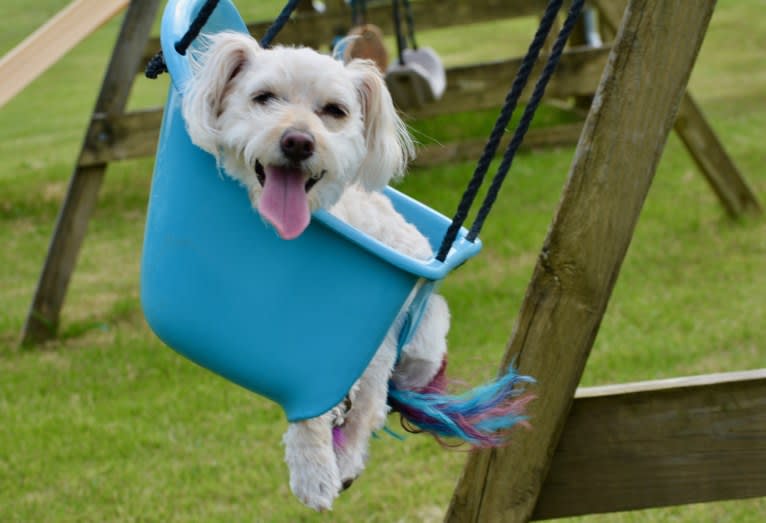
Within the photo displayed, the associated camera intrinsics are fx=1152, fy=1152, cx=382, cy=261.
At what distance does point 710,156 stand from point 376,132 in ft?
17.3

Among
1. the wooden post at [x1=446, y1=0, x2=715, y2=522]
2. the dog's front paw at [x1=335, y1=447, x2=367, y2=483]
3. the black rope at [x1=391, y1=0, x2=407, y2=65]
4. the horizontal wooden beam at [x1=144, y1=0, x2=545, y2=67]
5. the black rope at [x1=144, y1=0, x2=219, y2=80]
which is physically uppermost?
the black rope at [x1=144, y1=0, x2=219, y2=80]

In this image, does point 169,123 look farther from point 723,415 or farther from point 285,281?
point 723,415

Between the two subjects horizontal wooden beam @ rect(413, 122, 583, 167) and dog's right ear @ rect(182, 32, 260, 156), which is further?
horizontal wooden beam @ rect(413, 122, 583, 167)

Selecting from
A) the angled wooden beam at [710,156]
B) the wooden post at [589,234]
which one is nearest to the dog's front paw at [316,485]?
the wooden post at [589,234]

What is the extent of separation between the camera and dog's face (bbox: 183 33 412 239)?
7.57 ft

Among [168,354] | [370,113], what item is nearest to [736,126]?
[168,354]

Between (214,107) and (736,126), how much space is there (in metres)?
8.87

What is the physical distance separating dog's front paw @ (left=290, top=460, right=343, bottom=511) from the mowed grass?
574 millimetres

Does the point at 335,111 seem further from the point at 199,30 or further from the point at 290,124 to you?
the point at 199,30

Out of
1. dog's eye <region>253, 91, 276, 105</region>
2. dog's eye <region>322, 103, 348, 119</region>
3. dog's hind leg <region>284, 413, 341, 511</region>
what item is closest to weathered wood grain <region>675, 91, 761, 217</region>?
dog's eye <region>322, 103, 348, 119</region>

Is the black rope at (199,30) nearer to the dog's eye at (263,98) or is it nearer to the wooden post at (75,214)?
the dog's eye at (263,98)

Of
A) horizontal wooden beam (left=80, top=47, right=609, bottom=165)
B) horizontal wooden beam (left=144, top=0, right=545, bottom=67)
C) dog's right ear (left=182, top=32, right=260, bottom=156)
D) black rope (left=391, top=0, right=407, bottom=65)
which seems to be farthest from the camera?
horizontal wooden beam (left=144, top=0, right=545, bottom=67)

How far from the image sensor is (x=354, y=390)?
269 cm

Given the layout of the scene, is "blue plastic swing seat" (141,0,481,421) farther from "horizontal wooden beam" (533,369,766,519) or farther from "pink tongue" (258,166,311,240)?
"horizontal wooden beam" (533,369,766,519)
